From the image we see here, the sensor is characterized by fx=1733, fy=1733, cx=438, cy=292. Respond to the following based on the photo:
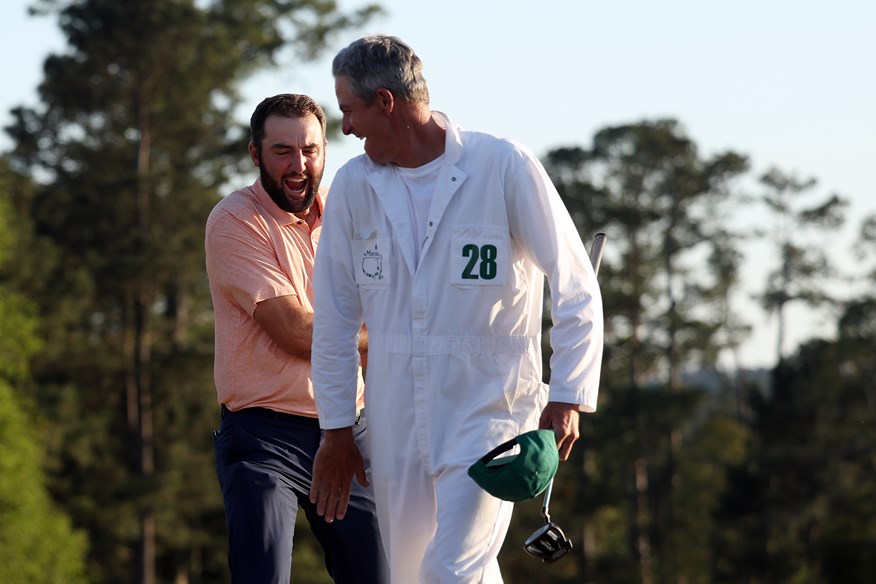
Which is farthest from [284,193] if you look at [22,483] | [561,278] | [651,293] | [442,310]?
[651,293]

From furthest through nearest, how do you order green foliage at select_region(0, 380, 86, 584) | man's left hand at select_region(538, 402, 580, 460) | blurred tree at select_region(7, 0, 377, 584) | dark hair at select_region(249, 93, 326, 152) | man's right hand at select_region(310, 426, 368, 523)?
blurred tree at select_region(7, 0, 377, 584)
green foliage at select_region(0, 380, 86, 584)
dark hair at select_region(249, 93, 326, 152)
man's right hand at select_region(310, 426, 368, 523)
man's left hand at select_region(538, 402, 580, 460)

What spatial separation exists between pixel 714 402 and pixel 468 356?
5251cm

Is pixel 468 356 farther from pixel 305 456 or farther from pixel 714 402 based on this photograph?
pixel 714 402

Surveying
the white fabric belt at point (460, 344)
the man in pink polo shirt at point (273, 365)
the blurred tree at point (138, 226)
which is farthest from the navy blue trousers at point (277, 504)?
the blurred tree at point (138, 226)

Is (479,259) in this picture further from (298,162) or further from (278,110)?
(278,110)

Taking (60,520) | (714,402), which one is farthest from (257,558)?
(714,402)

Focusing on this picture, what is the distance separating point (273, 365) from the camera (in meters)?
5.40

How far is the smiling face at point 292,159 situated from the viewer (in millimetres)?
5461

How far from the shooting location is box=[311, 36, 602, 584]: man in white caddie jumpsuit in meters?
4.59

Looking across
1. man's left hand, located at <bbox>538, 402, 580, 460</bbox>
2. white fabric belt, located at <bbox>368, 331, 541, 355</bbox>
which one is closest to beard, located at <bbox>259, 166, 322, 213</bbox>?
white fabric belt, located at <bbox>368, 331, 541, 355</bbox>

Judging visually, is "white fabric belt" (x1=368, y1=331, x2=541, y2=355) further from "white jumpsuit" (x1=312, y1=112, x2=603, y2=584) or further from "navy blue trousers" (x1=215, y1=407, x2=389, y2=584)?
"navy blue trousers" (x1=215, y1=407, x2=389, y2=584)

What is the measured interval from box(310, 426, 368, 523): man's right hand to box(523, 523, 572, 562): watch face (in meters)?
0.65

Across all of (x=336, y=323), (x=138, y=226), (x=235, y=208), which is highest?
(x=138, y=226)

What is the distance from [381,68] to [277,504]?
142 cm
